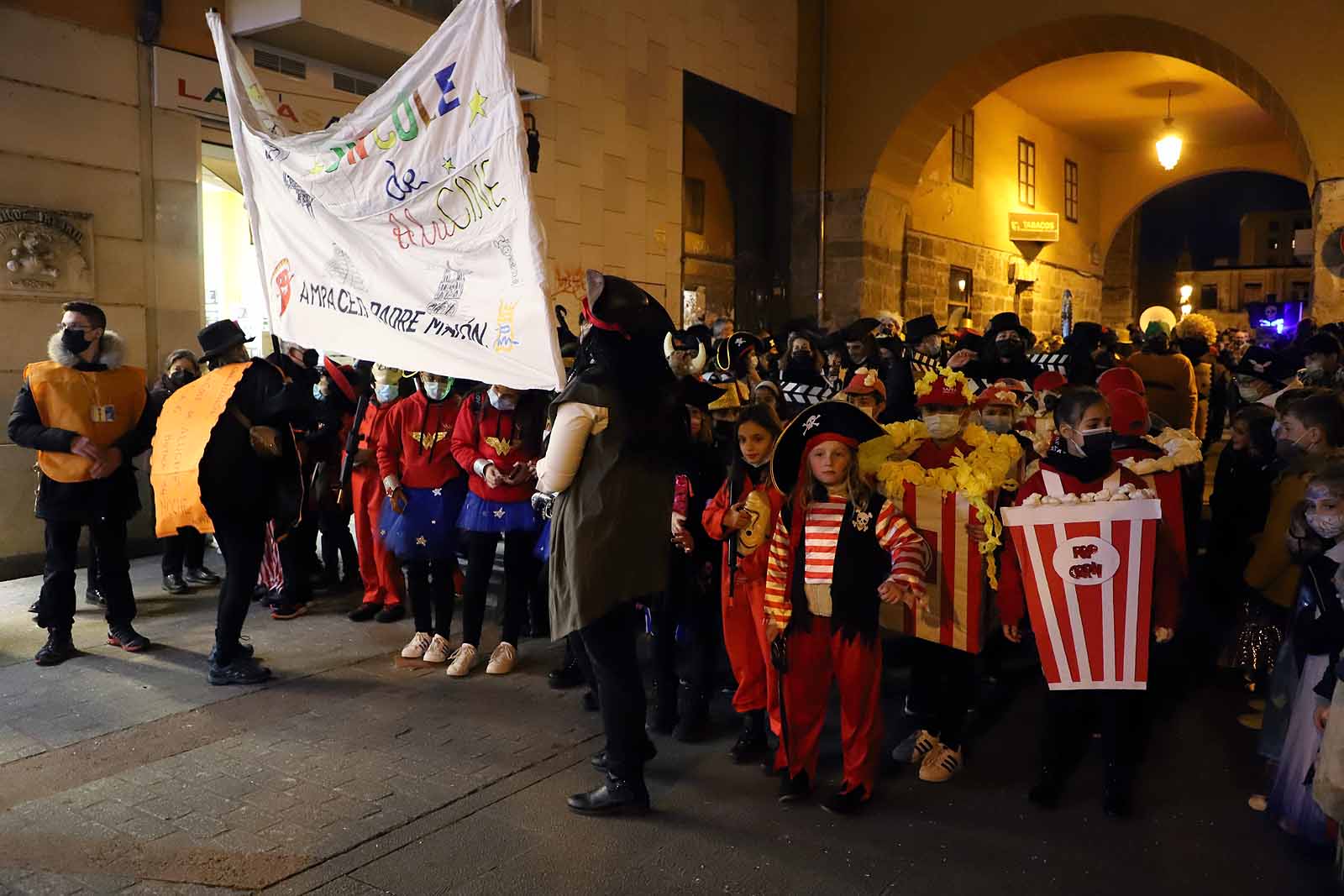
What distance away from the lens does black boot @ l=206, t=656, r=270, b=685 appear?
5582 millimetres

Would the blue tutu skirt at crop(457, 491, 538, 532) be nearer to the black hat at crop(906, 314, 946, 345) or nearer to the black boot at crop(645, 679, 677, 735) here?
the black boot at crop(645, 679, 677, 735)

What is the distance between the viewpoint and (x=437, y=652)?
19.5 feet

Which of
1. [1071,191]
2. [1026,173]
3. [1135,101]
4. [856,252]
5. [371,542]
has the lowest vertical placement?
[371,542]

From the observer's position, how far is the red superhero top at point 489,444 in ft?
19.0

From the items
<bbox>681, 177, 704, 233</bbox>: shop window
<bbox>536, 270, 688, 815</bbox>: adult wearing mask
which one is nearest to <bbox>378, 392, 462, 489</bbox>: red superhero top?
<bbox>536, 270, 688, 815</bbox>: adult wearing mask

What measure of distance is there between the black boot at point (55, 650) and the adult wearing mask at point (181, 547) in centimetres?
159

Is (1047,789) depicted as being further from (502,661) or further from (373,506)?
(373,506)

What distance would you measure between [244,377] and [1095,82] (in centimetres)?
1817

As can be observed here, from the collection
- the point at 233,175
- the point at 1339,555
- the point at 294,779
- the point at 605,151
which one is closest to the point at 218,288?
the point at 233,175

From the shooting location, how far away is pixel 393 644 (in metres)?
6.39

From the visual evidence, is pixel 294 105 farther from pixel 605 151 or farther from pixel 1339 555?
pixel 1339 555

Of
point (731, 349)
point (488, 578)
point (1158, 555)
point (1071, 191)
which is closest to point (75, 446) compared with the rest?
point (488, 578)

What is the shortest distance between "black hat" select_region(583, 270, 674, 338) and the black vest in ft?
3.45

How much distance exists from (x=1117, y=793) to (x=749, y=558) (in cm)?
166
